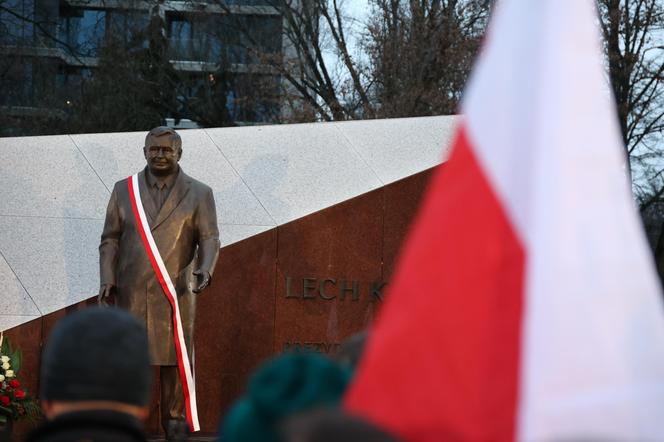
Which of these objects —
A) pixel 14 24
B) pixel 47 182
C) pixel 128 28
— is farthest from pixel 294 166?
pixel 128 28

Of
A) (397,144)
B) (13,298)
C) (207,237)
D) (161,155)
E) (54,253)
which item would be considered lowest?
(13,298)

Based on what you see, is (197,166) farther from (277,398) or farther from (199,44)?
(199,44)

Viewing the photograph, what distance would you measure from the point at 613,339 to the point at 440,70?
72.9 ft

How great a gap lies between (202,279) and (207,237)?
0.46m

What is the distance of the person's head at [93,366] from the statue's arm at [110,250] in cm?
557

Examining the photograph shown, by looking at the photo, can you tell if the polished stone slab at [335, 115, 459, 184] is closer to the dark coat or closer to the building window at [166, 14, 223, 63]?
the dark coat

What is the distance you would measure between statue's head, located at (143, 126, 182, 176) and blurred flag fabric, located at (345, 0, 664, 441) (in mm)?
5632

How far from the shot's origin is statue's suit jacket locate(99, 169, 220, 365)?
7586 millimetres

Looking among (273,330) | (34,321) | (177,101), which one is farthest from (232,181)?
(177,101)

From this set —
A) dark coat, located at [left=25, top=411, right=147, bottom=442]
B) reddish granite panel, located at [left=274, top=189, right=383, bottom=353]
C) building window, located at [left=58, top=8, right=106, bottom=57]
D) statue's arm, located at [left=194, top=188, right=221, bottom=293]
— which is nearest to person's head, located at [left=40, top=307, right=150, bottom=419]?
dark coat, located at [left=25, top=411, right=147, bottom=442]

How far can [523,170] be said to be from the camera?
1.98 m

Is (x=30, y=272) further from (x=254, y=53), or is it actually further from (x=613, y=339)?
(x=254, y=53)

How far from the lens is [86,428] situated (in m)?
1.95

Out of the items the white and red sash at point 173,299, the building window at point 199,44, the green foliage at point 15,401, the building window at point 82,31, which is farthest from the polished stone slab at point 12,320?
the building window at point 199,44
